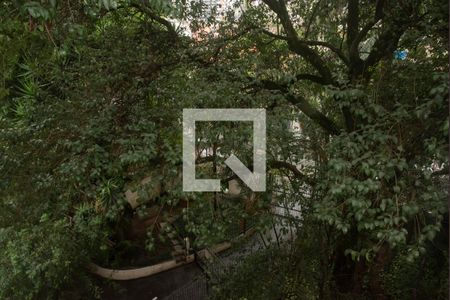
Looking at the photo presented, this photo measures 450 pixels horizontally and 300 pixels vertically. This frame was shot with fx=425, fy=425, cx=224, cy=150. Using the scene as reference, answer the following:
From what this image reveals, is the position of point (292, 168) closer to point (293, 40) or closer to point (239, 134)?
point (239, 134)

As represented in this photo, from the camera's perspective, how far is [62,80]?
12.7ft

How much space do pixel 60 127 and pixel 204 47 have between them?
1.44m

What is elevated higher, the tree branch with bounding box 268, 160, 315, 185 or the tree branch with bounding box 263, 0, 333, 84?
the tree branch with bounding box 263, 0, 333, 84

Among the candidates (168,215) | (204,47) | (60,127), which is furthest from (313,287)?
(60,127)

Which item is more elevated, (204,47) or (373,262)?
(204,47)

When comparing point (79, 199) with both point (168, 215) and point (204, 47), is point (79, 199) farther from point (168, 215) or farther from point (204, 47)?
point (204, 47)
